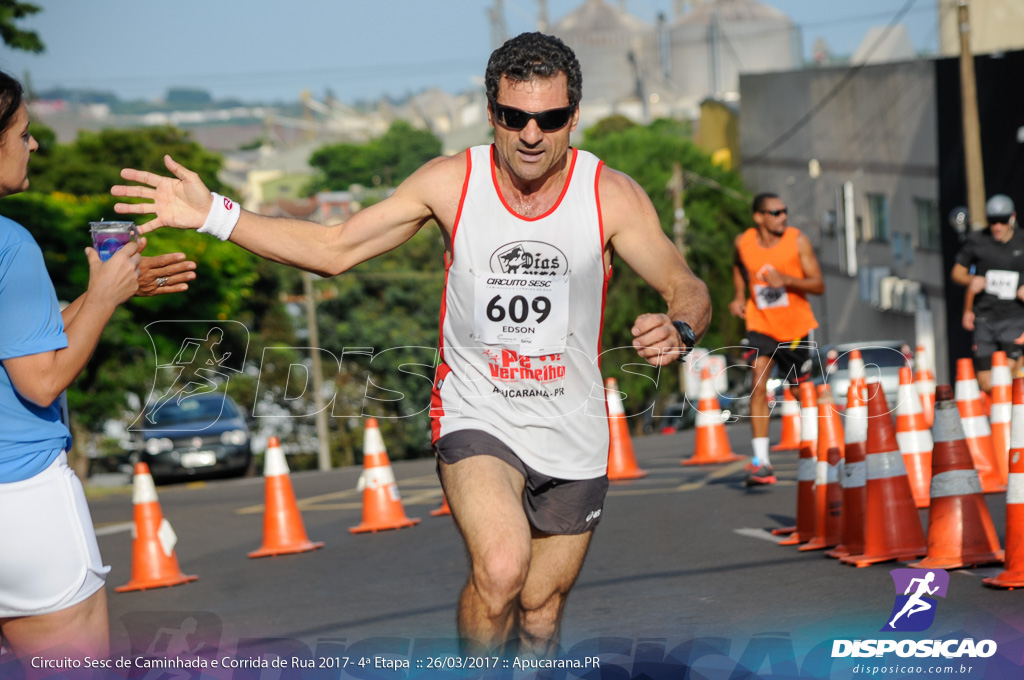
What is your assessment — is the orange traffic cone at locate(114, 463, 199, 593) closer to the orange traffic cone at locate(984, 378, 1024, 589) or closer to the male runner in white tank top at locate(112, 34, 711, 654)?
the male runner in white tank top at locate(112, 34, 711, 654)

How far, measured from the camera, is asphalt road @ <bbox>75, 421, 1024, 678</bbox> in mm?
5988

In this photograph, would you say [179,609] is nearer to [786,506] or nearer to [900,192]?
[786,506]

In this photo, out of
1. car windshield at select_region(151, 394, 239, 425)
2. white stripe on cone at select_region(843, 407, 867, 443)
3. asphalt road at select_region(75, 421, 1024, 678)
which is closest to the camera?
asphalt road at select_region(75, 421, 1024, 678)

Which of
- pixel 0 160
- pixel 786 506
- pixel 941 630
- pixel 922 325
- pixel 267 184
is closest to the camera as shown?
pixel 0 160

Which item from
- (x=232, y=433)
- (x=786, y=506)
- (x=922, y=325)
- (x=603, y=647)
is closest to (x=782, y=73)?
(x=922, y=325)

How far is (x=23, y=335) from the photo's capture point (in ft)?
12.1

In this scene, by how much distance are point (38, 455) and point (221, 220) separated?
1.33 m

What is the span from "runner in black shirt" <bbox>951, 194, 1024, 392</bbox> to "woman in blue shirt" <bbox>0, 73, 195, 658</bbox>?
9581 millimetres

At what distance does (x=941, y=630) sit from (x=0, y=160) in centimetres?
404

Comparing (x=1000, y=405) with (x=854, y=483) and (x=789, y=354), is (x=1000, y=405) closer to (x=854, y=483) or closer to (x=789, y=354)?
(x=789, y=354)

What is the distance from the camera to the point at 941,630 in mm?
5586

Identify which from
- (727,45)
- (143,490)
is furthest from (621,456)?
(727,45)

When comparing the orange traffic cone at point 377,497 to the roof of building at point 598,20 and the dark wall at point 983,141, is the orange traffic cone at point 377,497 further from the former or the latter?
the roof of building at point 598,20

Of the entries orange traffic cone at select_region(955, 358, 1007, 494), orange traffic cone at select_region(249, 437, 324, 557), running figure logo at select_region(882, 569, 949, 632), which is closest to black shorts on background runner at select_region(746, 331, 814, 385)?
orange traffic cone at select_region(955, 358, 1007, 494)
